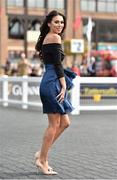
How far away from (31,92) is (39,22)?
48.7 m

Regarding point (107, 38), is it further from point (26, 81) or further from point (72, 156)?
point (72, 156)

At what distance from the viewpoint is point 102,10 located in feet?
228

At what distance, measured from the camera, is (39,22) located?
65312 millimetres

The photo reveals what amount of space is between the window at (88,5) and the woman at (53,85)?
62871mm

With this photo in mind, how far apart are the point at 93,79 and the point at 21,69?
6.76 metres

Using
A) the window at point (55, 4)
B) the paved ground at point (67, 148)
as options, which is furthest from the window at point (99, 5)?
the paved ground at point (67, 148)

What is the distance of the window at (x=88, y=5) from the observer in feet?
226

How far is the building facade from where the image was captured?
62969 millimetres

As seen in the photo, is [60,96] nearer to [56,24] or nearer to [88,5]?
[56,24]

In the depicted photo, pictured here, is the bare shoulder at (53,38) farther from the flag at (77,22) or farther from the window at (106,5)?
the window at (106,5)

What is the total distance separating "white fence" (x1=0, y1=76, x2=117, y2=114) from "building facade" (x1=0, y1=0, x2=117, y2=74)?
41245 mm

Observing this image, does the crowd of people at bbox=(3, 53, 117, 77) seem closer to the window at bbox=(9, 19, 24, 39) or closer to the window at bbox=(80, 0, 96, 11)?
the window at bbox=(9, 19, 24, 39)

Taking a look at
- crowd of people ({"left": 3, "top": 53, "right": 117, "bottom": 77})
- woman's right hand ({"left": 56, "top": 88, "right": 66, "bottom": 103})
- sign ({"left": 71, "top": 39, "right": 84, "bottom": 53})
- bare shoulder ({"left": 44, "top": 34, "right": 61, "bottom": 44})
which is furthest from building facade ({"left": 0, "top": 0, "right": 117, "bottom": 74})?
woman's right hand ({"left": 56, "top": 88, "right": 66, "bottom": 103})

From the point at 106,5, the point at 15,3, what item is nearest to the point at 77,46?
the point at 15,3
